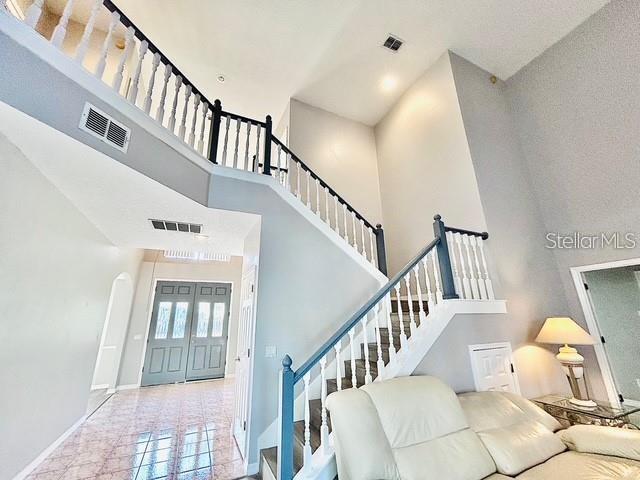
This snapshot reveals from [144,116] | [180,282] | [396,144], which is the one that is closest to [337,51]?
[396,144]

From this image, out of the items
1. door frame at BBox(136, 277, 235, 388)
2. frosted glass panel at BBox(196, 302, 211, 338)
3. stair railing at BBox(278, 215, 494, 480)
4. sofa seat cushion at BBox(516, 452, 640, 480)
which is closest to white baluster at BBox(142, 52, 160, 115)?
stair railing at BBox(278, 215, 494, 480)

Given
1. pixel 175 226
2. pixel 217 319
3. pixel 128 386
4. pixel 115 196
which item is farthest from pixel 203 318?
pixel 115 196

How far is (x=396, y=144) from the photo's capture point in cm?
520

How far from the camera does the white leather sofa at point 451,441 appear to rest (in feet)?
5.40

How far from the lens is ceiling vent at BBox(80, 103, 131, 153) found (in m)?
1.87

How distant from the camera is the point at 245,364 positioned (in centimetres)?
300

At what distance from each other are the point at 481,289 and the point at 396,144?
3.25 meters

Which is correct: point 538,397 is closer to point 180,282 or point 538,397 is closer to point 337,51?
point 337,51

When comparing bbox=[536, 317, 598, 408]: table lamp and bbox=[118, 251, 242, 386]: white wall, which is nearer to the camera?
bbox=[536, 317, 598, 408]: table lamp

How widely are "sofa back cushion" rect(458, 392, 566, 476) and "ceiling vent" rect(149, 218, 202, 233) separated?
3.37m

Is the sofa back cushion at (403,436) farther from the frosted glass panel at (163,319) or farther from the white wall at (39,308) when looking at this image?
the frosted glass panel at (163,319)

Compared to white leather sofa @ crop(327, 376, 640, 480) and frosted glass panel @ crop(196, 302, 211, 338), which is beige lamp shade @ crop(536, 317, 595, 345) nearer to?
white leather sofa @ crop(327, 376, 640, 480)

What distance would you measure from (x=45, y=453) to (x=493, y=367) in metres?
4.83

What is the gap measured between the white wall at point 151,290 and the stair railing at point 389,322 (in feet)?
15.3
